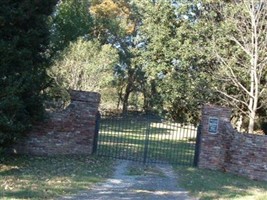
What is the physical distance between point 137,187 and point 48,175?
2.07 m

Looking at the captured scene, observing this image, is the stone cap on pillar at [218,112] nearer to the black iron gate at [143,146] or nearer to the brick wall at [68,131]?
the black iron gate at [143,146]

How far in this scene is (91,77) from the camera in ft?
85.7

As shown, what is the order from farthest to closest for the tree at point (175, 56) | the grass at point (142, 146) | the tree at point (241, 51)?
the tree at point (175, 56) → the tree at point (241, 51) → the grass at point (142, 146)

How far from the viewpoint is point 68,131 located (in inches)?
528

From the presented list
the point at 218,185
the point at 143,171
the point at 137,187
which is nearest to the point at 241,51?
the point at 143,171

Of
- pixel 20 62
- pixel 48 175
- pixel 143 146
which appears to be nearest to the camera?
pixel 48 175

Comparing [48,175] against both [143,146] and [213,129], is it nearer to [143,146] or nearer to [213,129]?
[213,129]

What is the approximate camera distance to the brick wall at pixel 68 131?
1304 cm

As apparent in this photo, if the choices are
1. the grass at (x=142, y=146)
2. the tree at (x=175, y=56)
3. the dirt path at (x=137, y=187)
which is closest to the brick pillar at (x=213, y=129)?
the grass at (x=142, y=146)

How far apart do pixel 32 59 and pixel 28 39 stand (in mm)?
674

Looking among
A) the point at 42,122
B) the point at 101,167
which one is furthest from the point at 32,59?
the point at 101,167

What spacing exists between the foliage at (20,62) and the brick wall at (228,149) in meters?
5.38

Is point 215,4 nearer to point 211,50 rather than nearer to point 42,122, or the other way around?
point 211,50


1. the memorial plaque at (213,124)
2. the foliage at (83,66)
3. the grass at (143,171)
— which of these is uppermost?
the foliage at (83,66)
